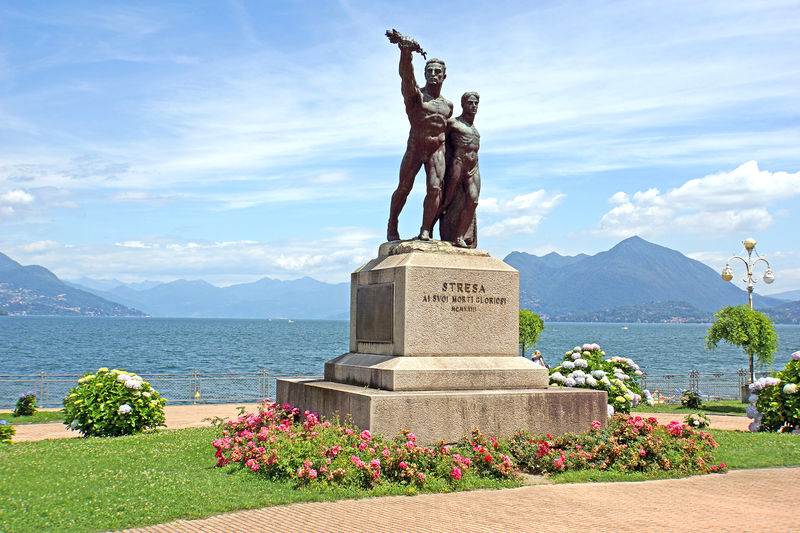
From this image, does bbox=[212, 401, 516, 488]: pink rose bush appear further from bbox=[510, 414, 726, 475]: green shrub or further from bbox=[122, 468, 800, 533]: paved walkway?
bbox=[510, 414, 726, 475]: green shrub

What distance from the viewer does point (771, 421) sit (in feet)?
44.0

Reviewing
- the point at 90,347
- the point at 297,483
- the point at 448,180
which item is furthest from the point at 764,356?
the point at 90,347

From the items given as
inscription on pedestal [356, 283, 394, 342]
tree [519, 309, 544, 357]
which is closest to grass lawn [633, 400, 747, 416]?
tree [519, 309, 544, 357]

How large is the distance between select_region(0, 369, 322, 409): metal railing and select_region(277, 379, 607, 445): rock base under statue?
434 centimetres

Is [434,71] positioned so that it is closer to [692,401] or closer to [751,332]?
[692,401]

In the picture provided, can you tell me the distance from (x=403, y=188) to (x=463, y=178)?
0.91 meters

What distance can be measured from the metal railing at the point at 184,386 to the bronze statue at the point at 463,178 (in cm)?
436

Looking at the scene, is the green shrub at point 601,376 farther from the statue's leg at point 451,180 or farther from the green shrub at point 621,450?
the statue's leg at point 451,180

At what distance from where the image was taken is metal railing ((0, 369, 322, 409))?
22.4 metres

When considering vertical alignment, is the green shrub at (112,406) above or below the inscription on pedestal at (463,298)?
below

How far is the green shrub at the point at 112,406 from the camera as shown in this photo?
12766mm

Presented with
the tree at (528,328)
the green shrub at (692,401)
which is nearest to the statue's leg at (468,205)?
the green shrub at (692,401)

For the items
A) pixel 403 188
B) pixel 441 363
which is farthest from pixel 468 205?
pixel 441 363

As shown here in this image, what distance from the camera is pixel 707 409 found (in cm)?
2248
